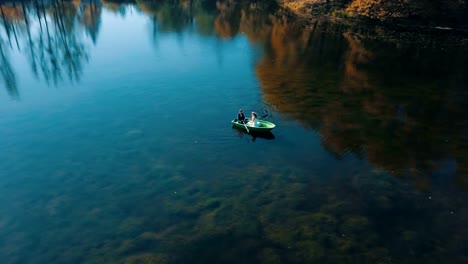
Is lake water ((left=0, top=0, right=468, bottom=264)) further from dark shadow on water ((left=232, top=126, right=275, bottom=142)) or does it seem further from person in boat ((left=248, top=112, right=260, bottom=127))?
person in boat ((left=248, top=112, right=260, bottom=127))

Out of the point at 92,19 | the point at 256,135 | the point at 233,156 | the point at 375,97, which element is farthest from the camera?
the point at 92,19

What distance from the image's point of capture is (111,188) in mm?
25766

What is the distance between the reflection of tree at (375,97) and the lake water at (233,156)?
0.72ft

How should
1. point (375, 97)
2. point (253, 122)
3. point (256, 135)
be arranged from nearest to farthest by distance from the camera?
point (253, 122) → point (256, 135) → point (375, 97)

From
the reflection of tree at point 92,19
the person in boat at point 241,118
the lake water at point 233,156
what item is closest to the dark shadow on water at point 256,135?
the lake water at point 233,156

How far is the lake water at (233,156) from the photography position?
21.4 metres

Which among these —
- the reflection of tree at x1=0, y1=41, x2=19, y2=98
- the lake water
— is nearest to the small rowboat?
the lake water

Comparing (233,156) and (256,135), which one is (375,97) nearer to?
(256,135)

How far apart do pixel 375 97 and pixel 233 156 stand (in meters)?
20.1

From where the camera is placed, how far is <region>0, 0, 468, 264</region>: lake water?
842 inches

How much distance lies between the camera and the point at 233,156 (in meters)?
29.7

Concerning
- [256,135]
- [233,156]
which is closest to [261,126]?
[256,135]

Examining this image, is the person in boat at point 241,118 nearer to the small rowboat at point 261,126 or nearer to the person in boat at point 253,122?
the small rowboat at point 261,126

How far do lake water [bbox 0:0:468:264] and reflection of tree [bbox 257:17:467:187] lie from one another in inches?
8.7
